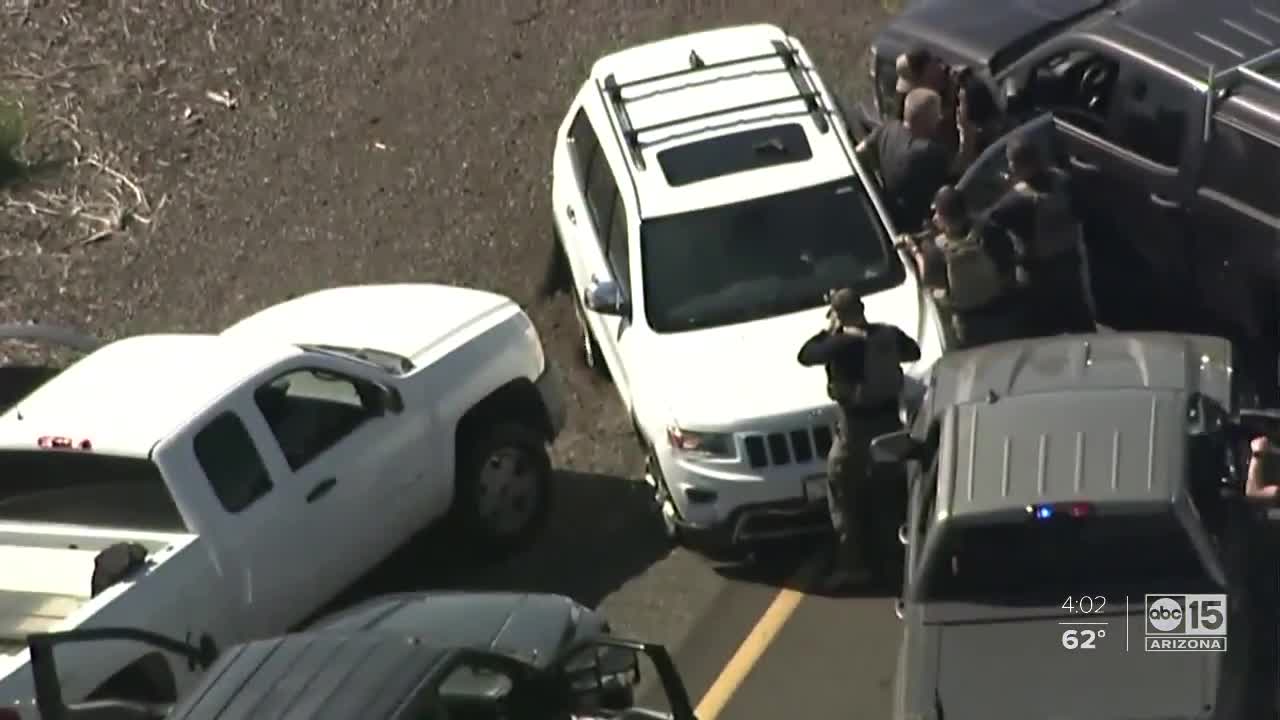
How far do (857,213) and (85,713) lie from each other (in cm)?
563

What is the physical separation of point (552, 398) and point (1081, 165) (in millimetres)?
3375

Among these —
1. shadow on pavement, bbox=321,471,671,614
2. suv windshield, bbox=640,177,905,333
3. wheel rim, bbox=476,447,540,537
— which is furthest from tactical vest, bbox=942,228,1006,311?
wheel rim, bbox=476,447,540,537

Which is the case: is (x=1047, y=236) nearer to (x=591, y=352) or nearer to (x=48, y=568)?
(x=591, y=352)

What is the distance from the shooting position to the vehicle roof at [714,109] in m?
12.9

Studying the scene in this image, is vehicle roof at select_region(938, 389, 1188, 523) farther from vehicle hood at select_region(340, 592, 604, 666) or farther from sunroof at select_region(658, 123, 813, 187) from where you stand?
sunroof at select_region(658, 123, 813, 187)

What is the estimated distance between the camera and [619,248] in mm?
13172

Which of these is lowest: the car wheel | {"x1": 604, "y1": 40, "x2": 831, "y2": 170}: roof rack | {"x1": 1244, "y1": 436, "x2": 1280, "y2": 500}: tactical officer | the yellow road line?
the yellow road line

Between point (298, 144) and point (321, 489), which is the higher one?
point (321, 489)

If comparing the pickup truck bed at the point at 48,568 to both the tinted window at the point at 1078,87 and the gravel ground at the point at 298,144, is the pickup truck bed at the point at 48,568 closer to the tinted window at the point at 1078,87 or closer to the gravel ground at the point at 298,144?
the gravel ground at the point at 298,144

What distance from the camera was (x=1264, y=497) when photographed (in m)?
9.29

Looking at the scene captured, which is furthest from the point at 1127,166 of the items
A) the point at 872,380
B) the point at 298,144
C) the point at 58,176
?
the point at 58,176

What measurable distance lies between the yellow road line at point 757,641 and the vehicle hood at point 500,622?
1.11 meters

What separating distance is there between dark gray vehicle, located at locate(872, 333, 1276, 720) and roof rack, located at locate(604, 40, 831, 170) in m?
4.27

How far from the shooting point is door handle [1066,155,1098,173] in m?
13.2
